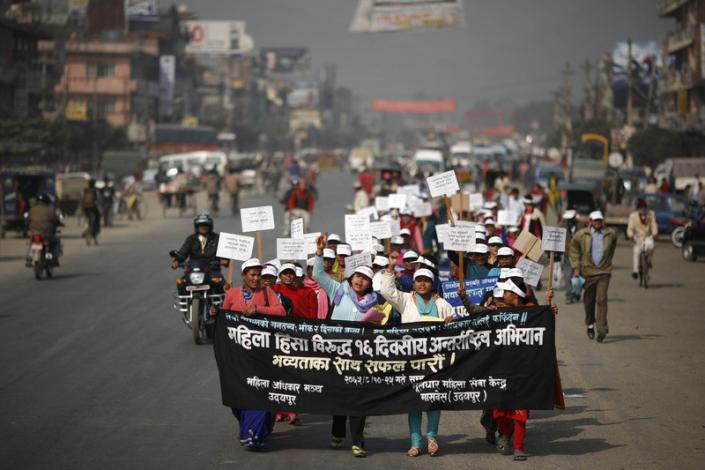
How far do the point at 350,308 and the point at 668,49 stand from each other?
247ft

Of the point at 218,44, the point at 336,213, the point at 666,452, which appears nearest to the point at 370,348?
the point at 666,452

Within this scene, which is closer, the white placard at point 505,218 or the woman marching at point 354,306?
the woman marching at point 354,306

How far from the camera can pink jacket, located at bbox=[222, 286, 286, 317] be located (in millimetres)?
10234

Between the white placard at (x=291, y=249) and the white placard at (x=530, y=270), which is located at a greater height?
the white placard at (x=291, y=249)

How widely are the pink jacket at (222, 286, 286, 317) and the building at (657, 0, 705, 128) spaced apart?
53.1 metres

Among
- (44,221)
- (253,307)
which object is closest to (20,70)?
(44,221)

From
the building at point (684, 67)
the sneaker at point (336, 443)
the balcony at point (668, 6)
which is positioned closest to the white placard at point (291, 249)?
the sneaker at point (336, 443)

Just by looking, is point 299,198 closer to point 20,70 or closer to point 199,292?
point 199,292

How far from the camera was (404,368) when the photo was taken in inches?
386

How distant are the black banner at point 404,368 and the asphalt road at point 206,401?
39cm

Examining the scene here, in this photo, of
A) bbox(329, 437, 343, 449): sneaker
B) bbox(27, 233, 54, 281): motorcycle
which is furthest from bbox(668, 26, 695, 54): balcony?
bbox(329, 437, 343, 449): sneaker

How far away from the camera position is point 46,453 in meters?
9.48

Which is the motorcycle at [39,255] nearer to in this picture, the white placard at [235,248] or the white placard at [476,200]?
the white placard at [476,200]

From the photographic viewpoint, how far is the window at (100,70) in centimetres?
10262
